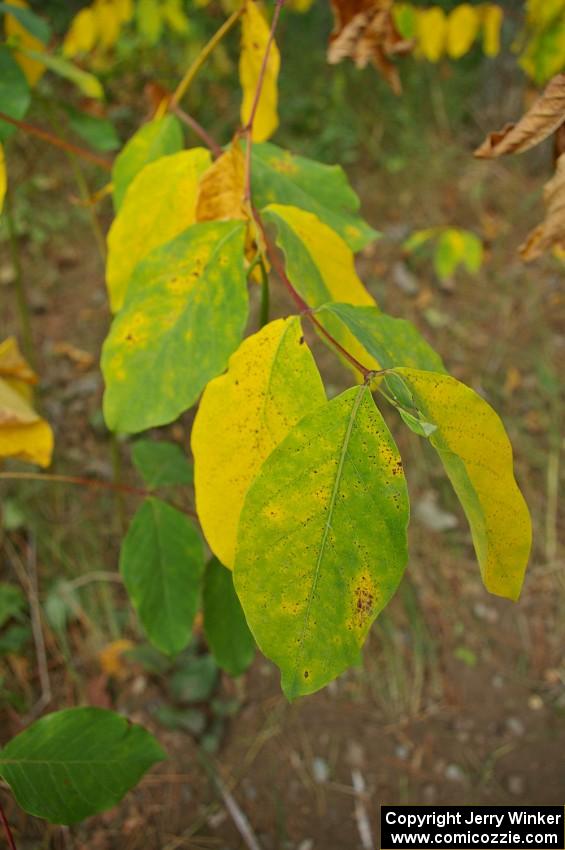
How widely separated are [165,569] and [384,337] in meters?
0.56

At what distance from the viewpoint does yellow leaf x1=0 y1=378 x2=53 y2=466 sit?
2.42 ft

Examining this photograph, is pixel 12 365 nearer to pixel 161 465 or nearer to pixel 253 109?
pixel 161 465

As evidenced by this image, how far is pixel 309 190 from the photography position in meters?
0.77

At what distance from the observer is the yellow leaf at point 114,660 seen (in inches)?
61.5

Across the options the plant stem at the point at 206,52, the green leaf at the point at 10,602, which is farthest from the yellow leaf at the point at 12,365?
the green leaf at the point at 10,602

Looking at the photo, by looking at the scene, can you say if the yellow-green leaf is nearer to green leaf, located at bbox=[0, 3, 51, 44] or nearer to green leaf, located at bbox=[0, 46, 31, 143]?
green leaf, located at bbox=[0, 46, 31, 143]

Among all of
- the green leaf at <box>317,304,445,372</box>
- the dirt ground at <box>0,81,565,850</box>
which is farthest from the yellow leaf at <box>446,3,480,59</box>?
the green leaf at <box>317,304,445,372</box>

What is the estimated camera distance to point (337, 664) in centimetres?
45

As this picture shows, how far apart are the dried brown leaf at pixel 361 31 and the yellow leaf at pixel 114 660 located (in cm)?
131

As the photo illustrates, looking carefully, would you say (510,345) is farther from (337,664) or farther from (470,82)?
(337,664)

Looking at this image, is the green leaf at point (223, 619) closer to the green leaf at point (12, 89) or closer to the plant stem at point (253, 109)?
the plant stem at point (253, 109)

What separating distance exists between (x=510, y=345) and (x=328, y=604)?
214 cm

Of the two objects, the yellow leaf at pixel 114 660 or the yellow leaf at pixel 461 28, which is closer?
the yellow leaf at pixel 114 660

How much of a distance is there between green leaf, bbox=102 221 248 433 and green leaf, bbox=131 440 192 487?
474 mm
